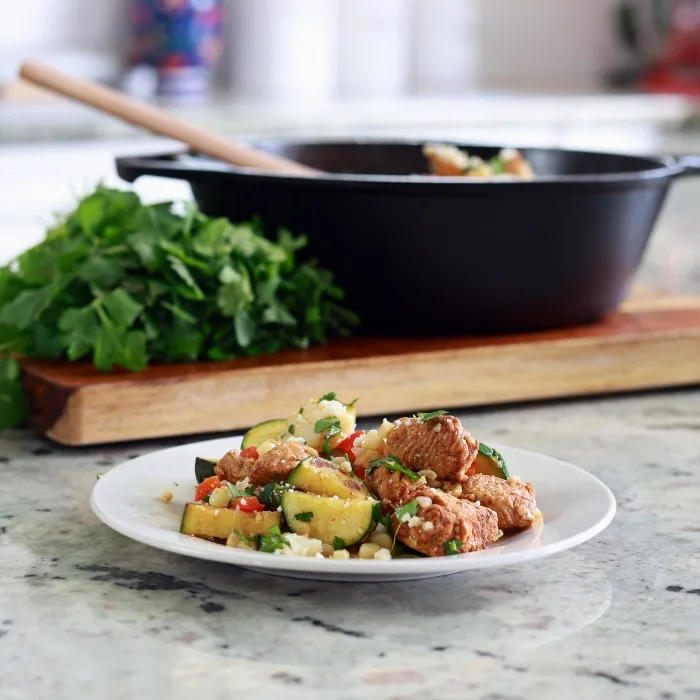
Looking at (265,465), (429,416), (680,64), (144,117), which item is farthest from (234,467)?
(680,64)

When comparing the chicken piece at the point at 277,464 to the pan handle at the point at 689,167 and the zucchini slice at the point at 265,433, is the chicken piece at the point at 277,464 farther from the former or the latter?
the pan handle at the point at 689,167

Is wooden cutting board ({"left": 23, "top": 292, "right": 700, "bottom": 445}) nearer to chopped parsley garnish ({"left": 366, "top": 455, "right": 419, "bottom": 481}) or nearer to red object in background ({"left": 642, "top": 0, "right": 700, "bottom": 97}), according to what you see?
chopped parsley garnish ({"left": 366, "top": 455, "right": 419, "bottom": 481})

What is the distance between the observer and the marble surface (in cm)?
75

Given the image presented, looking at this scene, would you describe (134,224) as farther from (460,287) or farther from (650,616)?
(650,616)

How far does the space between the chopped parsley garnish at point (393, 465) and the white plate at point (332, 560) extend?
2.8 inches

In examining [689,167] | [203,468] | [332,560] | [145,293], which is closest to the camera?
[332,560]

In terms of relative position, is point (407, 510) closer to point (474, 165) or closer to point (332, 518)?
point (332, 518)

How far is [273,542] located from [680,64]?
4.14 metres

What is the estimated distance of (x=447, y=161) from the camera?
5.84 feet

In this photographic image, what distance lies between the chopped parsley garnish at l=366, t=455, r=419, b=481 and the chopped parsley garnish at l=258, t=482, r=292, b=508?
2.7 inches

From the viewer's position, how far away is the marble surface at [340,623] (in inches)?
29.6

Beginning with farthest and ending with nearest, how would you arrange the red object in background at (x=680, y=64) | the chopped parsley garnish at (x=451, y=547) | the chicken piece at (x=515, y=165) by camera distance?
1. the red object in background at (x=680, y=64)
2. the chicken piece at (x=515, y=165)
3. the chopped parsley garnish at (x=451, y=547)

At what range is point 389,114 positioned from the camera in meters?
3.67

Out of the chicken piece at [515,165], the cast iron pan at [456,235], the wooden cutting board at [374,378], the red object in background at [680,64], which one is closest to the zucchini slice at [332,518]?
the wooden cutting board at [374,378]
